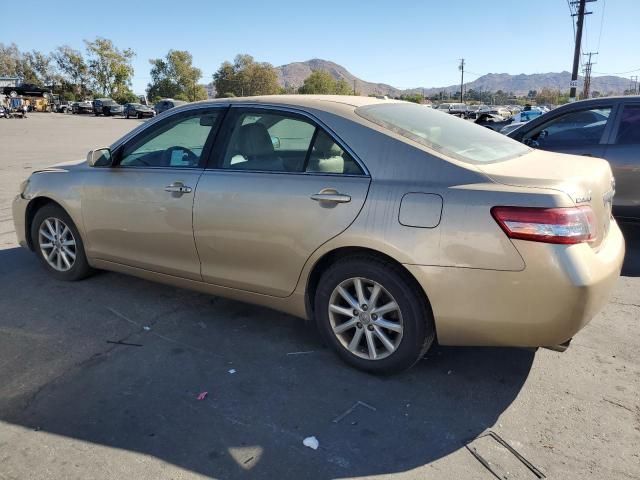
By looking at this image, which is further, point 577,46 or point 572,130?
point 577,46

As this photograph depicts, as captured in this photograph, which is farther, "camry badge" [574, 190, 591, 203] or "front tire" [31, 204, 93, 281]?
"front tire" [31, 204, 93, 281]

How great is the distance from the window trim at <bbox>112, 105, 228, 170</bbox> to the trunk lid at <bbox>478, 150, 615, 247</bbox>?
1.89 metres

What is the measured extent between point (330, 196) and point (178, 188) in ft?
4.12

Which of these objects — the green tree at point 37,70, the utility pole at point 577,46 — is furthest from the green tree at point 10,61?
the utility pole at point 577,46

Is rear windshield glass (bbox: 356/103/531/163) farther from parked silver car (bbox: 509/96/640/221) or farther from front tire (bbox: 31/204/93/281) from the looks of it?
front tire (bbox: 31/204/93/281)

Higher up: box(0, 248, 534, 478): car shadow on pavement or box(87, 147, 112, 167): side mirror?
box(87, 147, 112, 167): side mirror

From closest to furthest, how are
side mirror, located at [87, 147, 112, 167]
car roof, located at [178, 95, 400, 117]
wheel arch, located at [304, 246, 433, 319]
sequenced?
wheel arch, located at [304, 246, 433, 319] → car roof, located at [178, 95, 400, 117] → side mirror, located at [87, 147, 112, 167]

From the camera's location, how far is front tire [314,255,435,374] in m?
2.91

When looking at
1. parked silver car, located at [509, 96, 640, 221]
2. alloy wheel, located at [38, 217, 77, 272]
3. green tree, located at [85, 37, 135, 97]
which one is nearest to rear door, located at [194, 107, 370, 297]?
alloy wheel, located at [38, 217, 77, 272]

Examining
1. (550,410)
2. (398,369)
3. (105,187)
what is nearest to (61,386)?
(105,187)

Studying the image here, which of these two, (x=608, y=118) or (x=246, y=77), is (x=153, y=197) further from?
(x=246, y=77)

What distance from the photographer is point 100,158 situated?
423 centimetres

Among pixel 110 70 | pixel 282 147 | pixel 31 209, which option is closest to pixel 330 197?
pixel 282 147

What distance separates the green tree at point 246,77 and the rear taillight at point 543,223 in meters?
104
